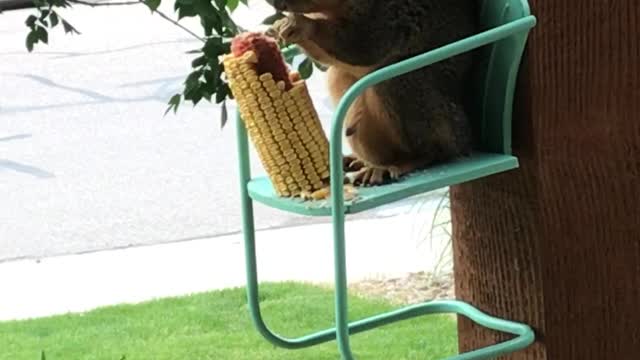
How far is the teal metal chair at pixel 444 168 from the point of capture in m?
1.72

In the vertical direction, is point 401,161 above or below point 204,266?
above

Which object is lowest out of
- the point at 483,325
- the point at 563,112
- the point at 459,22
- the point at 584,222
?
the point at 483,325

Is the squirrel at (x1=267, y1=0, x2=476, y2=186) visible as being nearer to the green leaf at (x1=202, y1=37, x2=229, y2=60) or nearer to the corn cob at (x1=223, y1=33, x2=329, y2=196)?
the corn cob at (x1=223, y1=33, x2=329, y2=196)

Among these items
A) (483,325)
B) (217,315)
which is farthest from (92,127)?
(483,325)

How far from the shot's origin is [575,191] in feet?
6.50

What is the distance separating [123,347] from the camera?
4426 millimetres

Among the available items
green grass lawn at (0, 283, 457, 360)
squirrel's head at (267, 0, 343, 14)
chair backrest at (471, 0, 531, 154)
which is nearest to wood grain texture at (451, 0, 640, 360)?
chair backrest at (471, 0, 531, 154)

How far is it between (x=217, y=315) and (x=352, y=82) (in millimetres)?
2834

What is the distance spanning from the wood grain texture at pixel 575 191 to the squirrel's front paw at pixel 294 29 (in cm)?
36

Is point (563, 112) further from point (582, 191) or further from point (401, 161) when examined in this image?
point (401, 161)

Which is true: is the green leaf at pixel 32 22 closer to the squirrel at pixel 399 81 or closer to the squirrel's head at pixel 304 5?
the squirrel at pixel 399 81

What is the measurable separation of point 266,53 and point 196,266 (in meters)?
3.61

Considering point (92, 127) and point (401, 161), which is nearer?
point (401, 161)

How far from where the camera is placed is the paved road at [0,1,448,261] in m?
6.04
